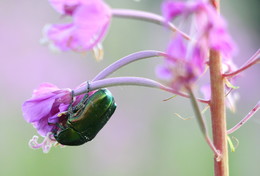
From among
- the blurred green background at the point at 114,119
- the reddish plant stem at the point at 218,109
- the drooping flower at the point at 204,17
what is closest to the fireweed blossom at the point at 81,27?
the drooping flower at the point at 204,17

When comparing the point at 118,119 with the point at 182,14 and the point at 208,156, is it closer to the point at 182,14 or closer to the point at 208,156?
the point at 208,156

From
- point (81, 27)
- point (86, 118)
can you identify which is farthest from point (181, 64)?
point (86, 118)

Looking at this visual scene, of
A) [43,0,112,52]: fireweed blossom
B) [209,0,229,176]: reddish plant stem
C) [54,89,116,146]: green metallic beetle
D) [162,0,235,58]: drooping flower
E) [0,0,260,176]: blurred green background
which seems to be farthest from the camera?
[0,0,260,176]: blurred green background

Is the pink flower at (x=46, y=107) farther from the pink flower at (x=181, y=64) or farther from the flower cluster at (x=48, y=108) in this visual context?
the pink flower at (x=181, y=64)

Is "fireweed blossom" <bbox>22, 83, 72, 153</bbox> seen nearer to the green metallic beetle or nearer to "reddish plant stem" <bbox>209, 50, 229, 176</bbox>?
the green metallic beetle

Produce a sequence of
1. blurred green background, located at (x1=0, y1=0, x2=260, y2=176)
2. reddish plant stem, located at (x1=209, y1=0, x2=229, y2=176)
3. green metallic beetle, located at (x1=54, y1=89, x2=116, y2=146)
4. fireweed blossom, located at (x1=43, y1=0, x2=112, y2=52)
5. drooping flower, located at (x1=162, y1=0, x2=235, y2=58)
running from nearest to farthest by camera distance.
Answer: drooping flower, located at (x1=162, y1=0, x2=235, y2=58) → fireweed blossom, located at (x1=43, y1=0, x2=112, y2=52) → reddish plant stem, located at (x1=209, y1=0, x2=229, y2=176) → green metallic beetle, located at (x1=54, y1=89, x2=116, y2=146) → blurred green background, located at (x1=0, y1=0, x2=260, y2=176)

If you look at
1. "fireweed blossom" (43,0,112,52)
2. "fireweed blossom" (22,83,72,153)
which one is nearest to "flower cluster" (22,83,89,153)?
"fireweed blossom" (22,83,72,153)

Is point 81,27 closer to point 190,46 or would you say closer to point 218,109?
point 190,46
